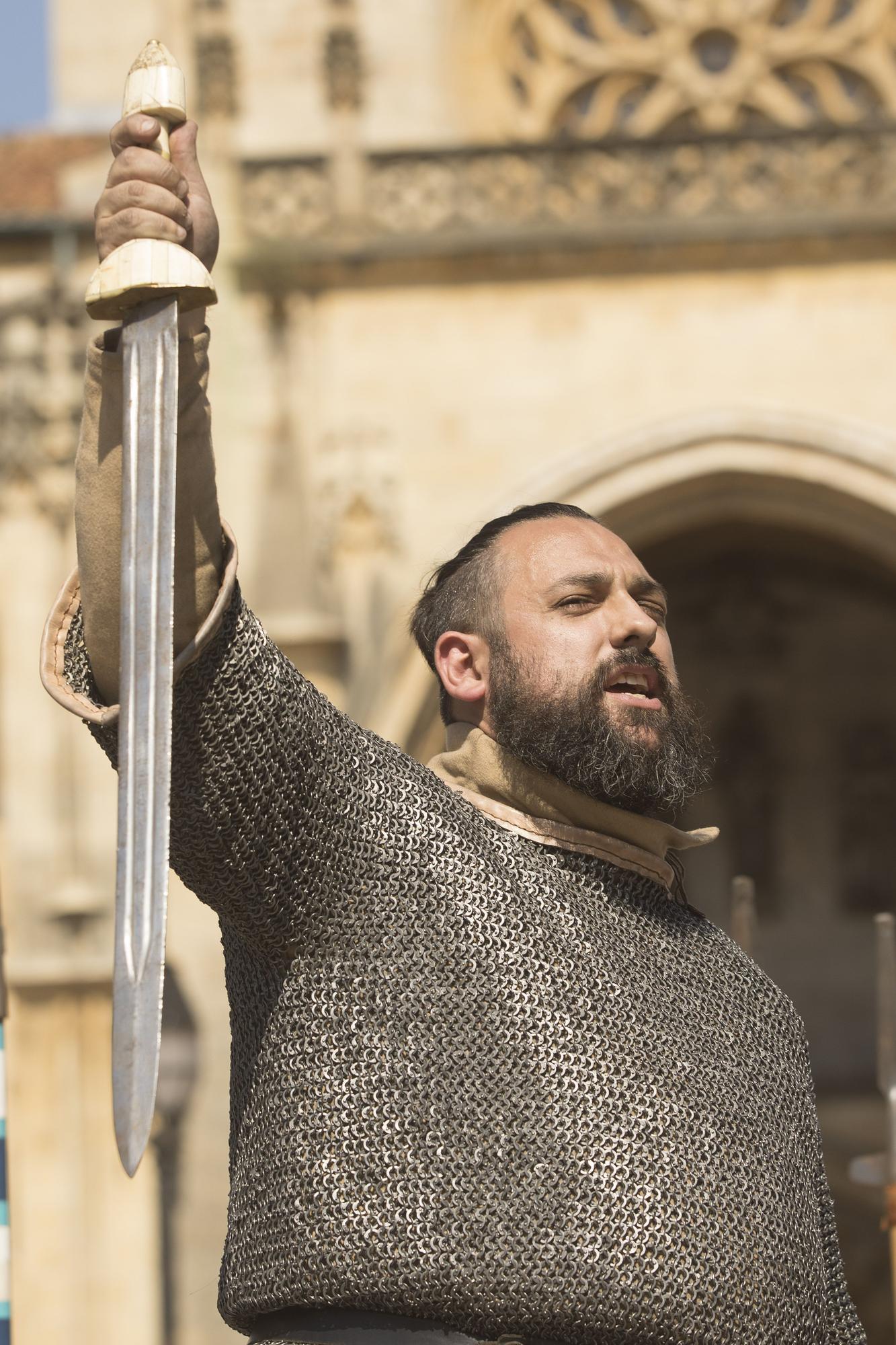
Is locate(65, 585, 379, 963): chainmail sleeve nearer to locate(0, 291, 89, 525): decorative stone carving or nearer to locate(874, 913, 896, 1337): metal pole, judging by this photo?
locate(874, 913, 896, 1337): metal pole

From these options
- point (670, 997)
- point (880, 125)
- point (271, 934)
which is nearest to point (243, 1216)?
point (271, 934)

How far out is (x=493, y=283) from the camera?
8.69m

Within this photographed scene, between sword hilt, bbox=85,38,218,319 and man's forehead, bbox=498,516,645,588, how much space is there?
0.48 m

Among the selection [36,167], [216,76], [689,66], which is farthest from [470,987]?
[36,167]

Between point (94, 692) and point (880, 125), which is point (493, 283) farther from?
point (94, 692)

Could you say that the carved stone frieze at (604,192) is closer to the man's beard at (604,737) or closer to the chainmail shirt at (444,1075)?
the man's beard at (604,737)

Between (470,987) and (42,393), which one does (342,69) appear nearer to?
(42,393)

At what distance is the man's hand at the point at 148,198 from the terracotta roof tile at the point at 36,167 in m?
7.24

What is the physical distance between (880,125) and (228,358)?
8.39ft

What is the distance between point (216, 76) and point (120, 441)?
732 centimetres

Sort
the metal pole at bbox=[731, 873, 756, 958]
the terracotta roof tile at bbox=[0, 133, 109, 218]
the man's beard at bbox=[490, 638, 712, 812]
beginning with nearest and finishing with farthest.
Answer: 1. the man's beard at bbox=[490, 638, 712, 812]
2. the metal pole at bbox=[731, 873, 756, 958]
3. the terracotta roof tile at bbox=[0, 133, 109, 218]

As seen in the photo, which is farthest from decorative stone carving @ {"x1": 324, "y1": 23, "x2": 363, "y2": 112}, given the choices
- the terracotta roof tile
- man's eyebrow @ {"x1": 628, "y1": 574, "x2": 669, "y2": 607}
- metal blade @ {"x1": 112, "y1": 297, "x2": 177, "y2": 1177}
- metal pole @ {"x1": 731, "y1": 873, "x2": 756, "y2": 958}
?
metal blade @ {"x1": 112, "y1": 297, "x2": 177, "y2": 1177}

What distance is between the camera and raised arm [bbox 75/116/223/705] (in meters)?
1.73

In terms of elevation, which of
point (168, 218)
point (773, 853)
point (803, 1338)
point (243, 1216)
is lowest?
point (803, 1338)
